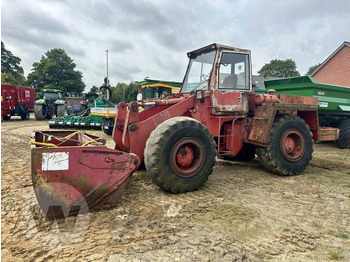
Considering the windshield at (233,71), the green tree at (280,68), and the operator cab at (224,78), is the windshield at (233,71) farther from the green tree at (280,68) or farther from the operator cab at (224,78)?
the green tree at (280,68)

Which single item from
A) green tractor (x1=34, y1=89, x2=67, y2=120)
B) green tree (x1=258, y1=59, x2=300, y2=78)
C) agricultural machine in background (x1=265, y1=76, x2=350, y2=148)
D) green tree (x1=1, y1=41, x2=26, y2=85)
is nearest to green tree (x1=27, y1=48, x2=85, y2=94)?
green tree (x1=1, y1=41, x2=26, y2=85)

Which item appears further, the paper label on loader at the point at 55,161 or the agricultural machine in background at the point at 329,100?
the agricultural machine in background at the point at 329,100

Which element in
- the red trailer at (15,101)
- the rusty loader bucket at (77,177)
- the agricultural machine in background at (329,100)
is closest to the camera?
the rusty loader bucket at (77,177)

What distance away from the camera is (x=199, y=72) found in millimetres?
5215

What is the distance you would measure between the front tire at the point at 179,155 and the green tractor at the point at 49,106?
44.7 feet

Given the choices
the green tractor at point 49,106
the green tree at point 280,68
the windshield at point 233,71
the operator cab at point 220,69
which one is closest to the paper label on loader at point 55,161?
the operator cab at point 220,69

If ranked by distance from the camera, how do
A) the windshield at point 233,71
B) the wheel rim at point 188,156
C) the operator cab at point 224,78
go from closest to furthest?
the wheel rim at point 188,156, the operator cab at point 224,78, the windshield at point 233,71

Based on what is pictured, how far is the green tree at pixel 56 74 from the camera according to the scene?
145 ft

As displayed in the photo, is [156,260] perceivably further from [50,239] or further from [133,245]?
[50,239]

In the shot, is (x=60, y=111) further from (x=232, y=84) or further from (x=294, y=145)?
(x=294, y=145)

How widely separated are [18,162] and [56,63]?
45.4 meters

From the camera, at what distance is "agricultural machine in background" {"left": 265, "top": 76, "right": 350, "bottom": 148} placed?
8.12 m

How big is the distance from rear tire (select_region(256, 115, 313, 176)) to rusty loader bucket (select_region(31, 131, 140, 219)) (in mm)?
2603

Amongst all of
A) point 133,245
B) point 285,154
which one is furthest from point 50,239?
point 285,154
